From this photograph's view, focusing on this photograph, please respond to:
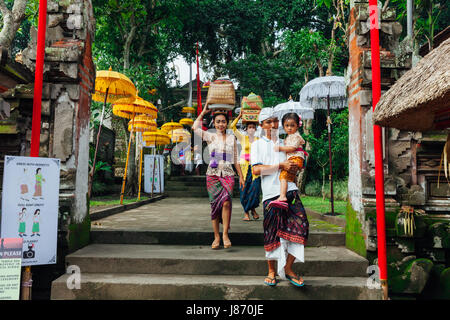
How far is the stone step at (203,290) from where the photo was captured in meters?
3.18

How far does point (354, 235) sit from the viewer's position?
3939 mm

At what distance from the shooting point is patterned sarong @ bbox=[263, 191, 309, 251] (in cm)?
308

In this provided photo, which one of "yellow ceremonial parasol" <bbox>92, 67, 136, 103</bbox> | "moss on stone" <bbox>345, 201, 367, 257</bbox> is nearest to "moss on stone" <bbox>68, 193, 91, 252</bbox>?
"yellow ceremonial parasol" <bbox>92, 67, 136, 103</bbox>

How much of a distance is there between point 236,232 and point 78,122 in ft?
8.40

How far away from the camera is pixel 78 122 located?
395 centimetres

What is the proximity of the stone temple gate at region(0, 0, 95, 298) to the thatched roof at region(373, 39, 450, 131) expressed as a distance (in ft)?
11.8

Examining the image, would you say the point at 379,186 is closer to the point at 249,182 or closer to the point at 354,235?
the point at 354,235

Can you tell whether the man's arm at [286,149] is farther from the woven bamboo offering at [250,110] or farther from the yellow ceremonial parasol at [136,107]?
the yellow ceremonial parasol at [136,107]

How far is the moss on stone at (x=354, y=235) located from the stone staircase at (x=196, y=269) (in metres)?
0.09

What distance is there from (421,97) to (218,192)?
97.7 inches

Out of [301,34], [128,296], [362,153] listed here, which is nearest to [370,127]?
[362,153]

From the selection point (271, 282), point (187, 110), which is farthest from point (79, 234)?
point (187, 110)

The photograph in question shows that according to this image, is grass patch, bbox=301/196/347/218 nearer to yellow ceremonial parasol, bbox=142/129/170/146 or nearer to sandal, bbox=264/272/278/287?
sandal, bbox=264/272/278/287

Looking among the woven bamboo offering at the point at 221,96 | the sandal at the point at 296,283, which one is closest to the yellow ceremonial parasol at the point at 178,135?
the woven bamboo offering at the point at 221,96
